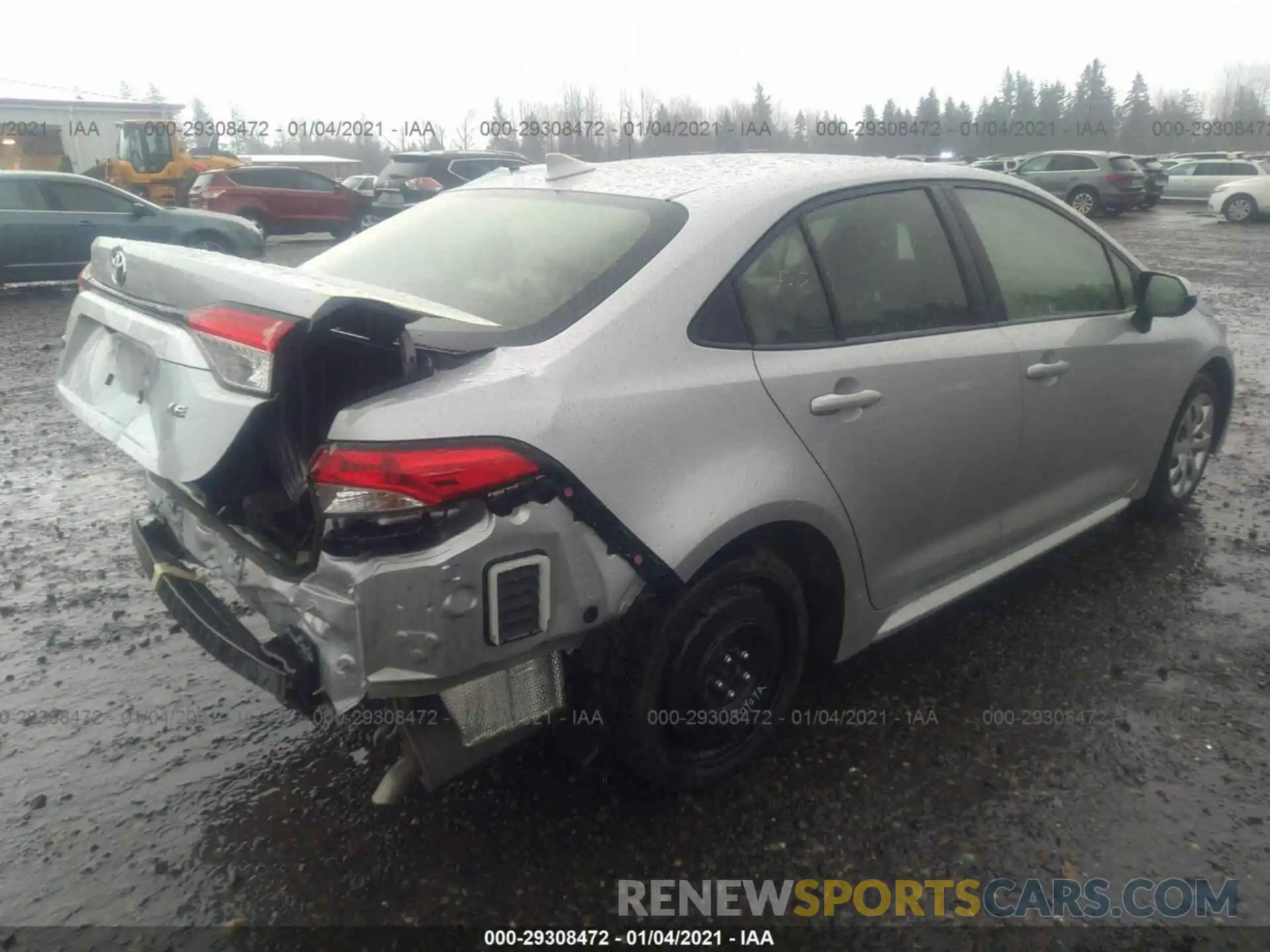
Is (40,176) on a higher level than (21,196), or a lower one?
higher

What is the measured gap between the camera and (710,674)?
2.58 m

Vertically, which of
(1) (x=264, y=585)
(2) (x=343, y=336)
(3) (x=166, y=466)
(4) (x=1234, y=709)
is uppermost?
(2) (x=343, y=336)

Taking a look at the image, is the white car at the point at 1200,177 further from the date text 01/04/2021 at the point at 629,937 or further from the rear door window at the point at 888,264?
the date text 01/04/2021 at the point at 629,937

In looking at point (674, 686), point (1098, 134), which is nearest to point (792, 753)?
point (674, 686)

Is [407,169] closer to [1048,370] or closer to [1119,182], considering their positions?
[1119,182]

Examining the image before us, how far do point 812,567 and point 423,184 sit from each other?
16849 millimetres

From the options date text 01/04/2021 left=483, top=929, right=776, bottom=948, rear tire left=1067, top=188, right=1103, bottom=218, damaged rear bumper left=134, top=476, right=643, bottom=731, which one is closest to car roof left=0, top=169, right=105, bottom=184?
damaged rear bumper left=134, top=476, right=643, bottom=731

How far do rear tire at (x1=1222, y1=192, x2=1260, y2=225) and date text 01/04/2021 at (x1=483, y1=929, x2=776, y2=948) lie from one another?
26.0m

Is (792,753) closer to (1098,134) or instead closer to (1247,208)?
(1247,208)

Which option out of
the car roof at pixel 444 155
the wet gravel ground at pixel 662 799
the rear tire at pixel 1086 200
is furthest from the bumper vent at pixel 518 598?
the rear tire at pixel 1086 200

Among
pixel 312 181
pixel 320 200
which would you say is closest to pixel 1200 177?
pixel 320 200

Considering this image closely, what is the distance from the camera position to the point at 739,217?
2600 millimetres

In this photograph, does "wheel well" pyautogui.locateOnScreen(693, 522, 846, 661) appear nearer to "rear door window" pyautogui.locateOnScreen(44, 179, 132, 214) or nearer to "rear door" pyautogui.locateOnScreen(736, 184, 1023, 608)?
"rear door" pyautogui.locateOnScreen(736, 184, 1023, 608)

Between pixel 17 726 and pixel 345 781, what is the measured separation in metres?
1.11
